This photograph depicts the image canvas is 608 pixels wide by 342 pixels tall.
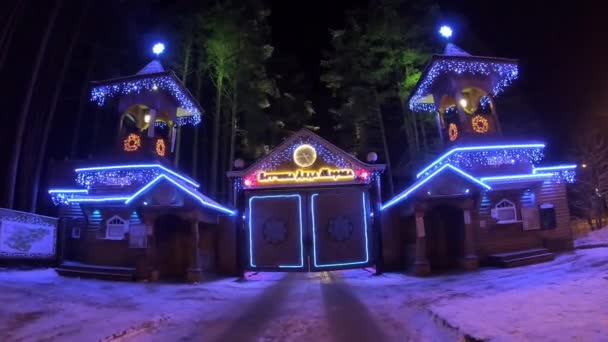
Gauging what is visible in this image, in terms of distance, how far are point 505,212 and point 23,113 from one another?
21.8 metres

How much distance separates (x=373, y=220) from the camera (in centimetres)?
1656

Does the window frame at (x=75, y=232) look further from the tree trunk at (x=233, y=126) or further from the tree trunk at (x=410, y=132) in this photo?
the tree trunk at (x=410, y=132)

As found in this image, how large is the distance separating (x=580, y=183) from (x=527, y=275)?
60.5ft

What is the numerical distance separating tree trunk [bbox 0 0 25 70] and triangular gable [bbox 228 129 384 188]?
11.7m

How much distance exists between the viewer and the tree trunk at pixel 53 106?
18.4 meters

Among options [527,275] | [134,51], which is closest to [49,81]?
[134,51]

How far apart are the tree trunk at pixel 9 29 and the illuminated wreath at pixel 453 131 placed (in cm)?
2031

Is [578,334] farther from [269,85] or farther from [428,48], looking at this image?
[269,85]

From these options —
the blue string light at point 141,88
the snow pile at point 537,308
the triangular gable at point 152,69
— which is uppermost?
the triangular gable at point 152,69

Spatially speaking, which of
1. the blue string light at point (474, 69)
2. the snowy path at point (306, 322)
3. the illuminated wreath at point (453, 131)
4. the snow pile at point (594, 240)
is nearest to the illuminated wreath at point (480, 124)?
the illuminated wreath at point (453, 131)

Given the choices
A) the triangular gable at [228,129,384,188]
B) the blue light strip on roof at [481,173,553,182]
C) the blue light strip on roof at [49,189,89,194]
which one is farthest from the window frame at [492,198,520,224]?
the blue light strip on roof at [49,189,89,194]

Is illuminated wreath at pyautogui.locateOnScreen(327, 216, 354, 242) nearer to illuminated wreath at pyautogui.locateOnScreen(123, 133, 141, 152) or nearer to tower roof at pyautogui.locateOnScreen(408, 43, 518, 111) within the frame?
tower roof at pyautogui.locateOnScreen(408, 43, 518, 111)

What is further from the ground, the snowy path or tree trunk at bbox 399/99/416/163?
tree trunk at bbox 399/99/416/163

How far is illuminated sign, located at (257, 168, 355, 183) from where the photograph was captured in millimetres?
16656
